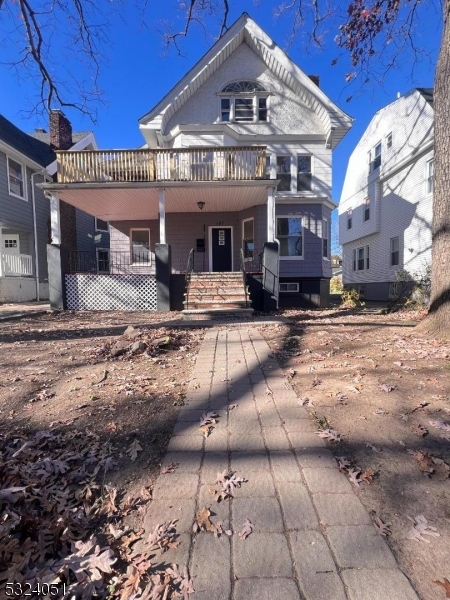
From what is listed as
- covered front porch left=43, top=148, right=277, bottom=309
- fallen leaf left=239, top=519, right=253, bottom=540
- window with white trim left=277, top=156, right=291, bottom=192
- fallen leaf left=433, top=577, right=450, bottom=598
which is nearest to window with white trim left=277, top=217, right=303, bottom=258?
covered front porch left=43, top=148, right=277, bottom=309

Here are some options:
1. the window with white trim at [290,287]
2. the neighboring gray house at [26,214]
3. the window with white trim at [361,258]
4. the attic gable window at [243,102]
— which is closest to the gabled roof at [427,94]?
the attic gable window at [243,102]

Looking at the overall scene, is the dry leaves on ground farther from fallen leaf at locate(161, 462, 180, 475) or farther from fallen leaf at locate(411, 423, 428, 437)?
fallen leaf at locate(161, 462, 180, 475)

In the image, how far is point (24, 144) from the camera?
1580 centimetres

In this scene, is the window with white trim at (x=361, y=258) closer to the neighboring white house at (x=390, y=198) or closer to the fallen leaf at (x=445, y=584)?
the neighboring white house at (x=390, y=198)

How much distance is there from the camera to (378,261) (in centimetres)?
1819

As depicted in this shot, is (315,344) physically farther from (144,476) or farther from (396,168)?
(396,168)

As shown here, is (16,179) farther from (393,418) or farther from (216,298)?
(393,418)

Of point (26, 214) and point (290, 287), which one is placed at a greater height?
point (26, 214)

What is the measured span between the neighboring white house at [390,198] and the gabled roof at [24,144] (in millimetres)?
17421

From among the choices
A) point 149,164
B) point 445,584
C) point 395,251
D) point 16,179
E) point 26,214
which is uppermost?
point 16,179

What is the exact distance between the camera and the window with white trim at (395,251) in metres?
16.0

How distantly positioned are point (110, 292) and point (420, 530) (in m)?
10.5

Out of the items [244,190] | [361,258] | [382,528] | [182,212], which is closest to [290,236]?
[244,190]

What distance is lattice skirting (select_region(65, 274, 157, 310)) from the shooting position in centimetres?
1065
